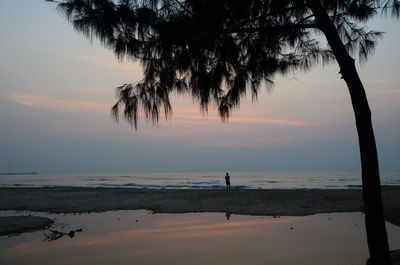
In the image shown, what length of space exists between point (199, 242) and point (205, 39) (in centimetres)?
613

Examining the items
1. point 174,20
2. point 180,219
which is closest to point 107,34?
point 174,20

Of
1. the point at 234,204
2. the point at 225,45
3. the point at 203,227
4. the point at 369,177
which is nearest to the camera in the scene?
the point at 369,177

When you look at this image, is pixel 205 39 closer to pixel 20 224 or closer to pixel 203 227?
pixel 203 227

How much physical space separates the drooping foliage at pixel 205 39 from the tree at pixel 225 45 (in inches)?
0.6

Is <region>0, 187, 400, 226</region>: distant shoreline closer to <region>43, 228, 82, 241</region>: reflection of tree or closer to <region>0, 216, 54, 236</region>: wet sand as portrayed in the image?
<region>0, 216, 54, 236</region>: wet sand

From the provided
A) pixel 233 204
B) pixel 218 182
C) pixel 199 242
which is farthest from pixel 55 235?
pixel 218 182

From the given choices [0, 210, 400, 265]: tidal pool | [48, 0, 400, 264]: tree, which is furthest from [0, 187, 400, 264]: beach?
[48, 0, 400, 264]: tree

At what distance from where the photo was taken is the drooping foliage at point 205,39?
15.8ft

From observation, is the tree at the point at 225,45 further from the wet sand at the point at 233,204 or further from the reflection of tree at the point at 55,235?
the wet sand at the point at 233,204

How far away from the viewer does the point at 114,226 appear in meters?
11.9

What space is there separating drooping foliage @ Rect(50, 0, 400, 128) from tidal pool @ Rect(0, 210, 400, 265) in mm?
3943

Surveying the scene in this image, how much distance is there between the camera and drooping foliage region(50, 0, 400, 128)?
481cm

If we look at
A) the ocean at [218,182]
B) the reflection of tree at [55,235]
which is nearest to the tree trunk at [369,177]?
the reflection of tree at [55,235]

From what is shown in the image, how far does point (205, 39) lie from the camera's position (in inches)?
199
